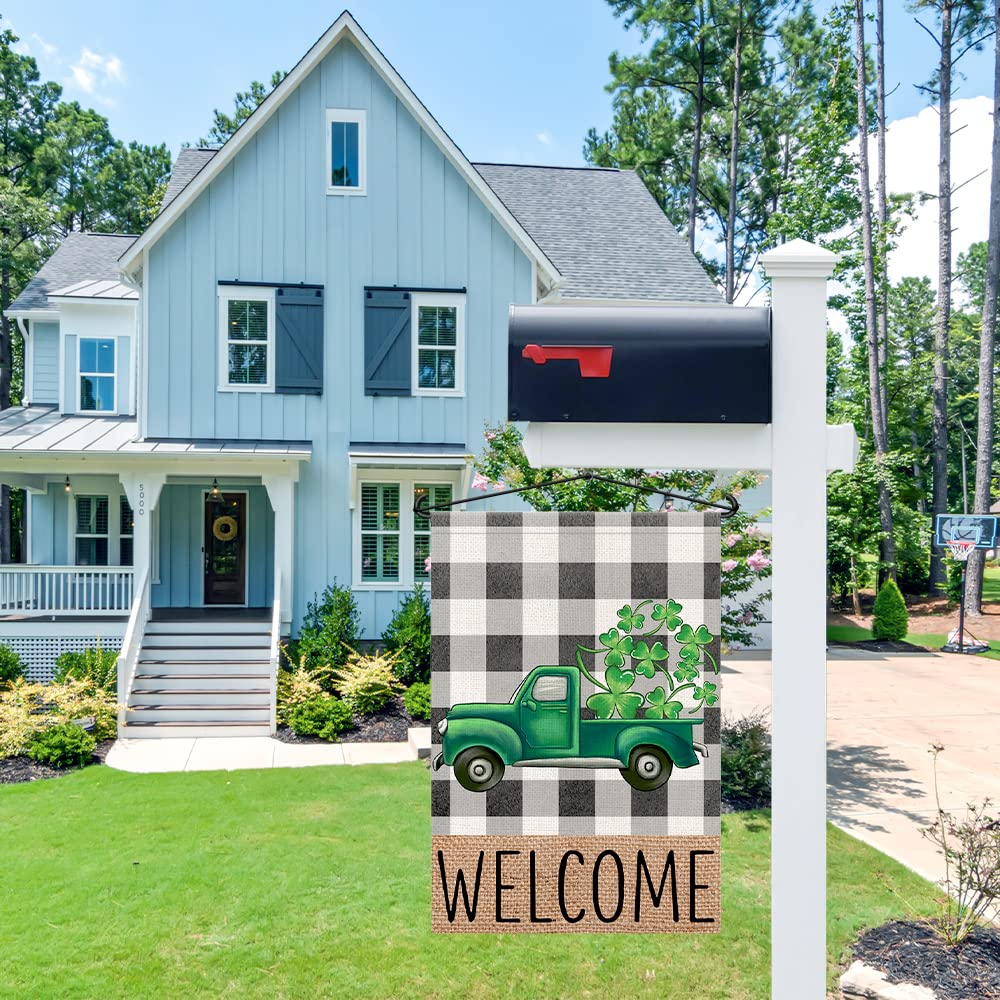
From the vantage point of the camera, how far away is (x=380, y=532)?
12969 millimetres

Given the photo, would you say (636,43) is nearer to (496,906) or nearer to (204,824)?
(204,824)

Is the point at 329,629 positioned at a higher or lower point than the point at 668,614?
lower

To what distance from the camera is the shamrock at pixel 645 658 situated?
→ 2.33m

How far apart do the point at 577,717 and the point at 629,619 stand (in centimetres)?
31

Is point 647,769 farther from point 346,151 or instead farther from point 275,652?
point 346,151

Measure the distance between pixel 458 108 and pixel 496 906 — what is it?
19.7 meters

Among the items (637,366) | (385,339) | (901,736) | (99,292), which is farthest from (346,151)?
(637,366)

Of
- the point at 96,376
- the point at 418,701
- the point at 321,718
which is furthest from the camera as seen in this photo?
the point at 96,376

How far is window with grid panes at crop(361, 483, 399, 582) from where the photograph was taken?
13.0 metres

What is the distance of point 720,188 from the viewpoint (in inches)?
1211

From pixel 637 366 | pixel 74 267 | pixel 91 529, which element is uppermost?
pixel 74 267

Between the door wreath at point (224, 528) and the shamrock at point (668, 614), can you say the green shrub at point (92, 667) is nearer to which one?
the door wreath at point (224, 528)

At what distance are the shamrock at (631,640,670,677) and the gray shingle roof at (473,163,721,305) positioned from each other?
12542 mm

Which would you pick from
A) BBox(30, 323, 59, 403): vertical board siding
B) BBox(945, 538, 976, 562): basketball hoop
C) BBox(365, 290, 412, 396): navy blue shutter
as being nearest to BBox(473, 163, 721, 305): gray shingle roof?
BBox(365, 290, 412, 396): navy blue shutter
